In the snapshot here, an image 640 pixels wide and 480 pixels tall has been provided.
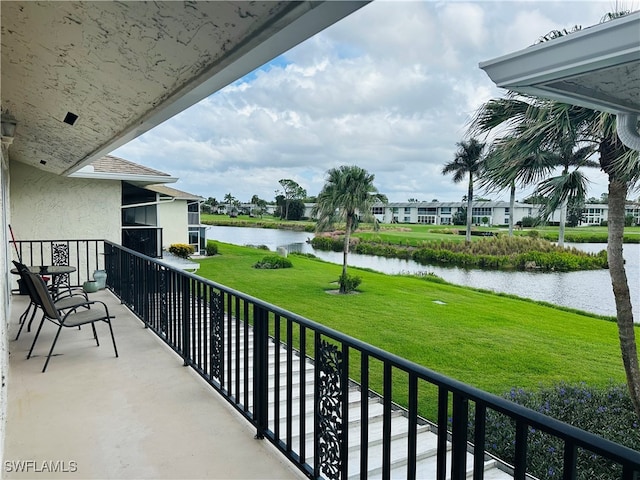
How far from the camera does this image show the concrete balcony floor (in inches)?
83.4

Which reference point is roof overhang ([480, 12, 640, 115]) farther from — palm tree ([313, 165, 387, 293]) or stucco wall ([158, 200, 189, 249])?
stucco wall ([158, 200, 189, 249])

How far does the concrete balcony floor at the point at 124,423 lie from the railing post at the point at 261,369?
12 centimetres

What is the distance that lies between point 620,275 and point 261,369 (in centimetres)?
512

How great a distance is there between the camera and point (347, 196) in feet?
57.9

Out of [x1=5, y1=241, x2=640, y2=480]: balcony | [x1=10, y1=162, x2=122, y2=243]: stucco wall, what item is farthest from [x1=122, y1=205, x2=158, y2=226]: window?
[x1=5, y1=241, x2=640, y2=480]: balcony

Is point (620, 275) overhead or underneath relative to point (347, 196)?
underneath

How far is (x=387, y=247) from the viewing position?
34.5 metres

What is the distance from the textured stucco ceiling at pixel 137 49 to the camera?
144cm

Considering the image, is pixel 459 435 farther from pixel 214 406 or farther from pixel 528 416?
pixel 214 406

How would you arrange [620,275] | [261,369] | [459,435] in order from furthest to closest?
1. [620,275]
2. [261,369]
3. [459,435]

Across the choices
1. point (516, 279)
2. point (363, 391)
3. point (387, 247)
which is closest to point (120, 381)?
point (363, 391)

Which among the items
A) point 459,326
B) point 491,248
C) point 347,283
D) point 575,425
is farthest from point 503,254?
point 575,425

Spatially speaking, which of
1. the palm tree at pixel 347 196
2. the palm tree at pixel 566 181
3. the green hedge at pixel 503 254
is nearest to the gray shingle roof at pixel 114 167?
the palm tree at pixel 566 181

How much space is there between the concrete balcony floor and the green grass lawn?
734 cm
